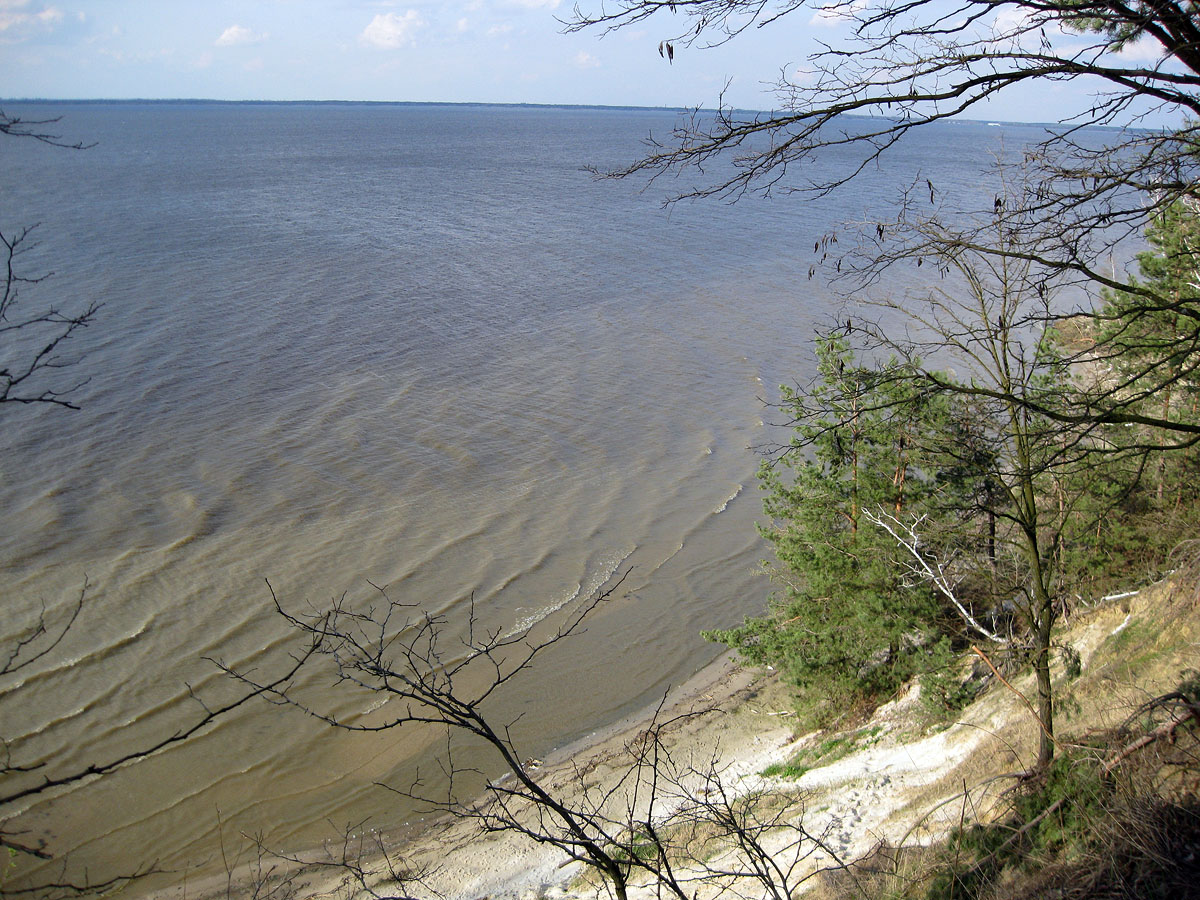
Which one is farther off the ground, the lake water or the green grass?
the lake water

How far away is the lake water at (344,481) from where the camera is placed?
1407cm

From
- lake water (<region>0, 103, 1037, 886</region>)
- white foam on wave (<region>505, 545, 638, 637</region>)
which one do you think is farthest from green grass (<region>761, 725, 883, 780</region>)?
white foam on wave (<region>505, 545, 638, 637</region>)

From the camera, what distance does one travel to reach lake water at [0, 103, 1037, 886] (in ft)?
46.2

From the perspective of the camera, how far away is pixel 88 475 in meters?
21.3

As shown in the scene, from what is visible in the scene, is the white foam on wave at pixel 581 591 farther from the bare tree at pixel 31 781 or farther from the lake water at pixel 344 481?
the bare tree at pixel 31 781

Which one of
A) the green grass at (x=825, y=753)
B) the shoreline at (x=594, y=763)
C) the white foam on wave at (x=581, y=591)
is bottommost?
the shoreline at (x=594, y=763)

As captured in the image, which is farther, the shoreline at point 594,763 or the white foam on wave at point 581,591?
the white foam on wave at point 581,591

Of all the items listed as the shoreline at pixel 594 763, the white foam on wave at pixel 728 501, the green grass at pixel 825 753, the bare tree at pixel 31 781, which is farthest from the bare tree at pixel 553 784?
the white foam on wave at pixel 728 501

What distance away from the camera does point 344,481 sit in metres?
21.5

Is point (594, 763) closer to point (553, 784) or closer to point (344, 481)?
point (553, 784)

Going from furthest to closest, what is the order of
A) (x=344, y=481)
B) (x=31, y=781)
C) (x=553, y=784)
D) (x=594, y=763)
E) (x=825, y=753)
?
(x=344, y=481), (x=553, y=784), (x=825, y=753), (x=31, y=781), (x=594, y=763)

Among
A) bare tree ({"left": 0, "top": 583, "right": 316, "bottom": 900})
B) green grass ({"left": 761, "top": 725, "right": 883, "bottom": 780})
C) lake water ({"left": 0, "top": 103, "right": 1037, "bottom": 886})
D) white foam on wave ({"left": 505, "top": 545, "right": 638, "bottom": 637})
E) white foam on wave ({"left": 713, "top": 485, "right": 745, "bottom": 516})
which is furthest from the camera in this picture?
white foam on wave ({"left": 713, "top": 485, "right": 745, "bottom": 516})

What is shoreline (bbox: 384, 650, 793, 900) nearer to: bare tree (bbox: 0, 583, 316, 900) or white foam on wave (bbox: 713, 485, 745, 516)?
bare tree (bbox: 0, 583, 316, 900)

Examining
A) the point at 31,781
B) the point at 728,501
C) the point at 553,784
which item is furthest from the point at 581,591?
the point at 31,781
